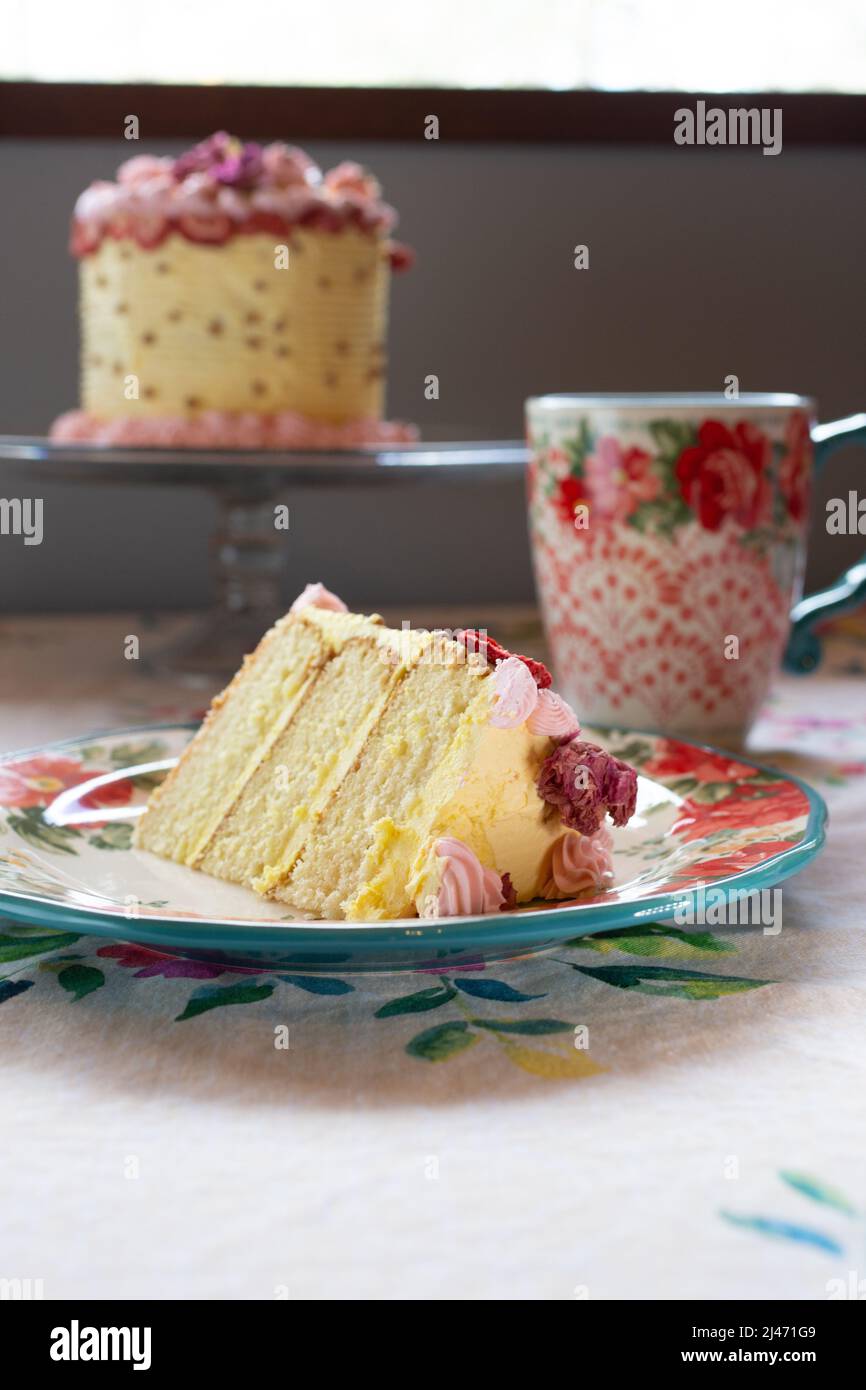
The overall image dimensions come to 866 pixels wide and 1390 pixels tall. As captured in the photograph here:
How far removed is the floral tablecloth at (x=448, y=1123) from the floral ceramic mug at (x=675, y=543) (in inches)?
12.5

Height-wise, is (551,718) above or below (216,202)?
below

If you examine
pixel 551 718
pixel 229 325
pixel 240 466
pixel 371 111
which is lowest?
pixel 551 718

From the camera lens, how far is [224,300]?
1195 millimetres

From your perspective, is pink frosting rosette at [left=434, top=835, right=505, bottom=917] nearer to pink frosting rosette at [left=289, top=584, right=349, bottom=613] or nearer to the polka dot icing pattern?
pink frosting rosette at [left=289, top=584, right=349, bottom=613]

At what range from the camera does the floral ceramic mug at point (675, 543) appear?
926mm

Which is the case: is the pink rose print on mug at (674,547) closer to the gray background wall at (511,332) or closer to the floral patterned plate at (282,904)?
the floral patterned plate at (282,904)

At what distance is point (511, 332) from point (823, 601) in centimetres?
65

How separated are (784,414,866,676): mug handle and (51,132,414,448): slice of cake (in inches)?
15.4

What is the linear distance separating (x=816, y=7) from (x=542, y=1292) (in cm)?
154

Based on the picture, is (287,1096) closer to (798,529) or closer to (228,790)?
(228,790)

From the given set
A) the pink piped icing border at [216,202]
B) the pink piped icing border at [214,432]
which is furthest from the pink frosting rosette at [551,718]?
the pink piped icing border at [216,202]

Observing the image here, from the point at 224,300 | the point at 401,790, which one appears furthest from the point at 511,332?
the point at 401,790

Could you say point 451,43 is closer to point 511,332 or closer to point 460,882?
point 511,332

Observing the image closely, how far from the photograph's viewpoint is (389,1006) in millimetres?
541
